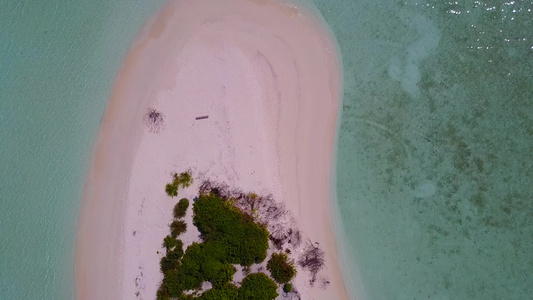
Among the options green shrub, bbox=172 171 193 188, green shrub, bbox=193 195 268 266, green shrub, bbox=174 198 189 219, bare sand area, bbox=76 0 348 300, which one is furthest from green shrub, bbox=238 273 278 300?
green shrub, bbox=172 171 193 188

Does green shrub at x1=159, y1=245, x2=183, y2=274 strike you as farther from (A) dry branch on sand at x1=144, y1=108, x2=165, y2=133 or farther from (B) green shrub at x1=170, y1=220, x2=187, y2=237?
(A) dry branch on sand at x1=144, y1=108, x2=165, y2=133

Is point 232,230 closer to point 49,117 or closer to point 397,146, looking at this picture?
point 397,146

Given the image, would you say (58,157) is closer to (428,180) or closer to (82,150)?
(82,150)

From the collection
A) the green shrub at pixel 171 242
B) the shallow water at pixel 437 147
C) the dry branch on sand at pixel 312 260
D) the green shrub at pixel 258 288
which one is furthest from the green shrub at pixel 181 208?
the shallow water at pixel 437 147

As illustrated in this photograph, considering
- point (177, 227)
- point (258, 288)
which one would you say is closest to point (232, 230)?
point (177, 227)

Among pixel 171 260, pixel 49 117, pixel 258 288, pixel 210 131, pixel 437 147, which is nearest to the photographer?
pixel 258 288

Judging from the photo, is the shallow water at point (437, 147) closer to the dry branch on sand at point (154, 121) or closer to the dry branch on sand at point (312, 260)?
the dry branch on sand at point (312, 260)
